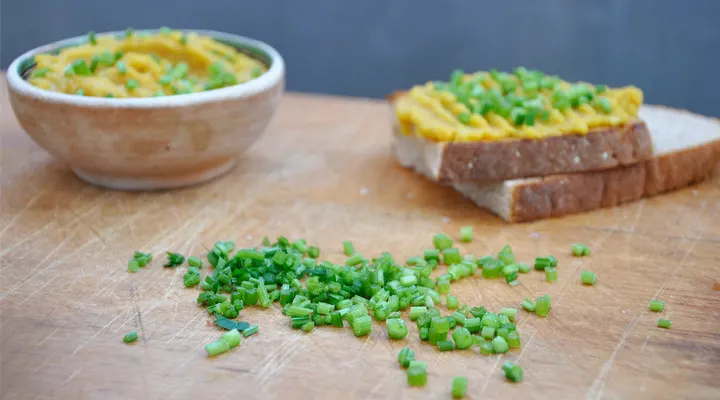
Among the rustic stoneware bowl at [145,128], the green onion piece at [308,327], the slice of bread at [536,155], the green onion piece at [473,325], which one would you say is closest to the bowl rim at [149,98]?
the rustic stoneware bowl at [145,128]

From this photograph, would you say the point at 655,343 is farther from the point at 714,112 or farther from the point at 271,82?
the point at 714,112

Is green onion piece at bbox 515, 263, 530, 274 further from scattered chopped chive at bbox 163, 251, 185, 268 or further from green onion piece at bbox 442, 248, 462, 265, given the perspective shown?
scattered chopped chive at bbox 163, 251, 185, 268

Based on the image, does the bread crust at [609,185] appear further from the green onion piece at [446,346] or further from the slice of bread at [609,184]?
the green onion piece at [446,346]

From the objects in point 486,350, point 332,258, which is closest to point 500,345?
point 486,350

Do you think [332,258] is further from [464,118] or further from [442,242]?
[464,118]

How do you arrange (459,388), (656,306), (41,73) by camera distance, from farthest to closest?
(41,73) → (656,306) → (459,388)

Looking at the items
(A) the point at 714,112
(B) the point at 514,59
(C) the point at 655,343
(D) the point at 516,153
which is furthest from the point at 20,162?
(A) the point at 714,112
